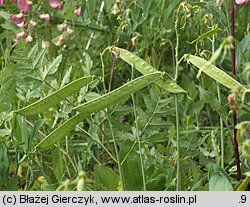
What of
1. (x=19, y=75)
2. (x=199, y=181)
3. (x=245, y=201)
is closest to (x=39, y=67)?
(x=19, y=75)

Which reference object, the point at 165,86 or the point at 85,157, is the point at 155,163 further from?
the point at 165,86

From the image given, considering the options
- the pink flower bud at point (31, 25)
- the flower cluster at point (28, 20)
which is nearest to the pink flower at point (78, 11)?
the flower cluster at point (28, 20)

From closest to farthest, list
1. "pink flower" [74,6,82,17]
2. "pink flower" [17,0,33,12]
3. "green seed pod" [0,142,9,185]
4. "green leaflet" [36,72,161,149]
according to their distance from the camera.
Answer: "green leaflet" [36,72,161,149], "green seed pod" [0,142,9,185], "pink flower" [17,0,33,12], "pink flower" [74,6,82,17]

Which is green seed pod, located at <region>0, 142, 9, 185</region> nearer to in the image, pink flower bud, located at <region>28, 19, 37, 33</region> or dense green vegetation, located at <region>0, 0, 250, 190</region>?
dense green vegetation, located at <region>0, 0, 250, 190</region>

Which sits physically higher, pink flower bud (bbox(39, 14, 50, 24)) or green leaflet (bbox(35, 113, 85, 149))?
pink flower bud (bbox(39, 14, 50, 24))

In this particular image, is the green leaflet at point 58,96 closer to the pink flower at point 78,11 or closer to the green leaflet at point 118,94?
the green leaflet at point 118,94

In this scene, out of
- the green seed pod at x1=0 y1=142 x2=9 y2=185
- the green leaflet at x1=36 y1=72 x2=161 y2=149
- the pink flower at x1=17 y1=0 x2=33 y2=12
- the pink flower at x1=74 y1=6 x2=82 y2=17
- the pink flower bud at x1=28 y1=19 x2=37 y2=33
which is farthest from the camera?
the pink flower at x1=74 y1=6 x2=82 y2=17

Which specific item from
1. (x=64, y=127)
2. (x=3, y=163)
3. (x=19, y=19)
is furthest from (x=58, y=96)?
(x=19, y=19)

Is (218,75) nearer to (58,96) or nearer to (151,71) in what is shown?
(151,71)

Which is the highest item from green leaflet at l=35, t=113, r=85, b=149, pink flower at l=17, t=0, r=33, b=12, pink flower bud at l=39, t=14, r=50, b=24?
pink flower at l=17, t=0, r=33, b=12

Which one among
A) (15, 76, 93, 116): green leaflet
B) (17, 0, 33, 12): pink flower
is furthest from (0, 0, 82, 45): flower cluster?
(15, 76, 93, 116): green leaflet
